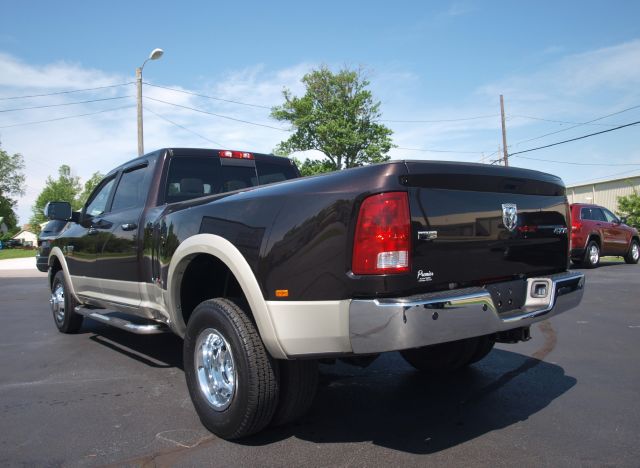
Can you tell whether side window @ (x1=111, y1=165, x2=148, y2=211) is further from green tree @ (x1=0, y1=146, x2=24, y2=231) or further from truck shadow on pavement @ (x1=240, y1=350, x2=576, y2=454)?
green tree @ (x1=0, y1=146, x2=24, y2=231)

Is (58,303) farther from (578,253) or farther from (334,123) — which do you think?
(334,123)

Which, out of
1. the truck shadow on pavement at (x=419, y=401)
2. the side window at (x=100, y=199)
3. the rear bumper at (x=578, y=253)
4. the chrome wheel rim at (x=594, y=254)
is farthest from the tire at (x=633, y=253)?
the side window at (x=100, y=199)

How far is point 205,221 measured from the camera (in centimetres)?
337

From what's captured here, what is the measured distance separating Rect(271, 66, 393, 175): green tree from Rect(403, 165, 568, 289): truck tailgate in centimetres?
3406

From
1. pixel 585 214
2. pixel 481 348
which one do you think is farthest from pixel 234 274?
pixel 585 214

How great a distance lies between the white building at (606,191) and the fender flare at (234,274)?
1516 inches

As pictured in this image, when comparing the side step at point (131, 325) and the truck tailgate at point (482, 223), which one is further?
the side step at point (131, 325)

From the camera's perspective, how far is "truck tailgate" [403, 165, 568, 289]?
263 centimetres

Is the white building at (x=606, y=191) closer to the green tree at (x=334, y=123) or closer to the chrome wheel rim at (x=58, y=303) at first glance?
the green tree at (x=334, y=123)

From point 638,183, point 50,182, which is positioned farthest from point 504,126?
point 50,182

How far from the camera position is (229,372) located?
3111 millimetres

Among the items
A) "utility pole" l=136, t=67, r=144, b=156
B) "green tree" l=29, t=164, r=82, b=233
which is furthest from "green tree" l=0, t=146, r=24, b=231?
"utility pole" l=136, t=67, r=144, b=156

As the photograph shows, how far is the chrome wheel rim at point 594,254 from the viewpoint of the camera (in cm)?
1381

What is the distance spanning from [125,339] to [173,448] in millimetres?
3316
